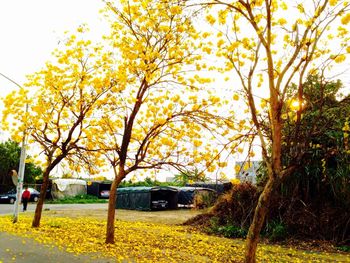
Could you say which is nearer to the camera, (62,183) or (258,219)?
(258,219)

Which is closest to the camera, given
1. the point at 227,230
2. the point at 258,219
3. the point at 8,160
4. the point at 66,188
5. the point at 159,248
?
the point at 258,219

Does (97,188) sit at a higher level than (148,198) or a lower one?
higher

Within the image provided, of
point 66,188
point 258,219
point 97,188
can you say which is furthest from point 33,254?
point 97,188

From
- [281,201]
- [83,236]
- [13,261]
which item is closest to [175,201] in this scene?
[281,201]

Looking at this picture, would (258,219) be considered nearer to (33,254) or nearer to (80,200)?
(33,254)

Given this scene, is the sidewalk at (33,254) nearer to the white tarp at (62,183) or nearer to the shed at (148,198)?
the shed at (148,198)

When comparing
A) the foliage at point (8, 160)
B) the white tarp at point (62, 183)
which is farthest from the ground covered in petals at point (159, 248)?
the white tarp at point (62, 183)

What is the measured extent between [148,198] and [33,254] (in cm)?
2131

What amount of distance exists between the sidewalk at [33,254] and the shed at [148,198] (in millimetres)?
19639

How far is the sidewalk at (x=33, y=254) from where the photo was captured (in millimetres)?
8156

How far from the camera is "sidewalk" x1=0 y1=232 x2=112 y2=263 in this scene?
8.16 meters

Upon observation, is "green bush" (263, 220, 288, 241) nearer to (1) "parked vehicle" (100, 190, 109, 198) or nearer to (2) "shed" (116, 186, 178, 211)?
(2) "shed" (116, 186, 178, 211)

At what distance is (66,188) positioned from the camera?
4228 centimetres

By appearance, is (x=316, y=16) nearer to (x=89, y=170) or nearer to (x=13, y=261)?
(x=13, y=261)
